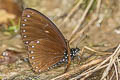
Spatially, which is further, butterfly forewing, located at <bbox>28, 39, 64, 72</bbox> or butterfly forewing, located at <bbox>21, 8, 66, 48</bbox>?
butterfly forewing, located at <bbox>28, 39, 64, 72</bbox>

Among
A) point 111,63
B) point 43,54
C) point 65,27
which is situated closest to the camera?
point 111,63

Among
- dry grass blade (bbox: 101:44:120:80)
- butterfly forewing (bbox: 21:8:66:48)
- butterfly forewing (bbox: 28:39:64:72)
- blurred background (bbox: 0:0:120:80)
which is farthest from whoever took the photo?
blurred background (bbox: 0:0:120:80)

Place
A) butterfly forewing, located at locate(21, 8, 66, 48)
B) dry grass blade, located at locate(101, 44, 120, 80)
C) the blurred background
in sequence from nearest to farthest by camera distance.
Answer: dry grass blade, located at locate(101, 44, 120, 80)
butterfly forewing, located at locate(21, 8, 66, 48)
the blurred background

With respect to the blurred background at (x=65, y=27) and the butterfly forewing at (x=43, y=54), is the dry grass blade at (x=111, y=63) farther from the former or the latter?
the butterfly forewing at (x=43, y=54)

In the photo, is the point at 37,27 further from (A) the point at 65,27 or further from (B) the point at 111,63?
(A) the point at 65,27

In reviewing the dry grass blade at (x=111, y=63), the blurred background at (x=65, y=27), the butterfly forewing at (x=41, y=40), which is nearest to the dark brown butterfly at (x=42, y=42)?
the butterfly forewing at (x=41, y=40)

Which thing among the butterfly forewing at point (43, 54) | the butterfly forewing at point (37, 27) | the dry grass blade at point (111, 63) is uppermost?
the butterfly forewing at point (37, 27)

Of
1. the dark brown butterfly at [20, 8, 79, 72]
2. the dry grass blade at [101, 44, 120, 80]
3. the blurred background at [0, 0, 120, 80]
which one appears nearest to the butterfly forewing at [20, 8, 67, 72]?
the dark brown butterfly at [20, 8, 79, 72]

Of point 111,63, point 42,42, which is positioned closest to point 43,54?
point 42,42

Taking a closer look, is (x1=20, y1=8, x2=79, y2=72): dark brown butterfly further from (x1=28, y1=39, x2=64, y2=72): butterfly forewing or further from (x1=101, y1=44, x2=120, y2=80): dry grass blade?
(x1=101, y1=44, x2=120, y2=80): dry grass blade
